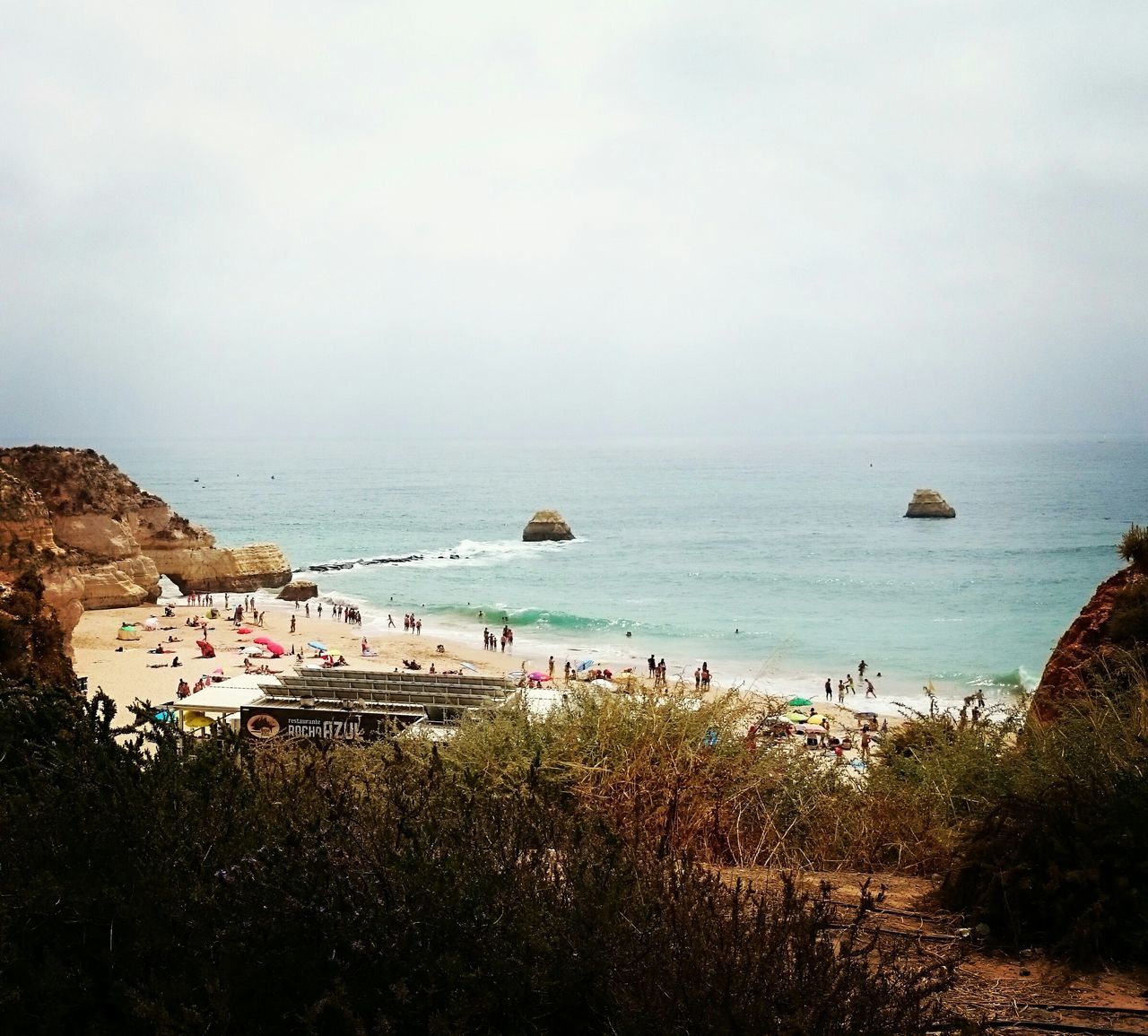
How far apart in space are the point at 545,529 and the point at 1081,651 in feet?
258

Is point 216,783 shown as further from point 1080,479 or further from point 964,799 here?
point 1080,479

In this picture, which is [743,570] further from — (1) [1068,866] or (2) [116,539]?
(1) [1068,866]

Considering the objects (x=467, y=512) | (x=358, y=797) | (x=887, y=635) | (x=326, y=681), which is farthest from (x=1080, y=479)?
Answer: (x=358, y=797)

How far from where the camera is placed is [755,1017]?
9.50ft

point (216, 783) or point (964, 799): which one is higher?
point (216, 783)

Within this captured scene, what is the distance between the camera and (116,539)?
1912 inches

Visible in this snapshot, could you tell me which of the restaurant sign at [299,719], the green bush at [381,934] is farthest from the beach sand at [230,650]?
the green bush at [381,934]

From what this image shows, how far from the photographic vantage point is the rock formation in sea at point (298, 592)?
2195 inches

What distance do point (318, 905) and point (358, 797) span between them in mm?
1674

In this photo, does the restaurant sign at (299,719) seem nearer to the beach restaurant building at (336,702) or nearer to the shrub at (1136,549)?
the beach restaurant building at (336,702)

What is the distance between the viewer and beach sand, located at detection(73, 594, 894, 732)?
32.3m

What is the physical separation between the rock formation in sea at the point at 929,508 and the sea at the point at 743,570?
2.47 meters

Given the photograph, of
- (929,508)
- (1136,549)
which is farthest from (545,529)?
(1136,549)

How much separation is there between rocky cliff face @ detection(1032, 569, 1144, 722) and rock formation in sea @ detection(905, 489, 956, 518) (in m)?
102
